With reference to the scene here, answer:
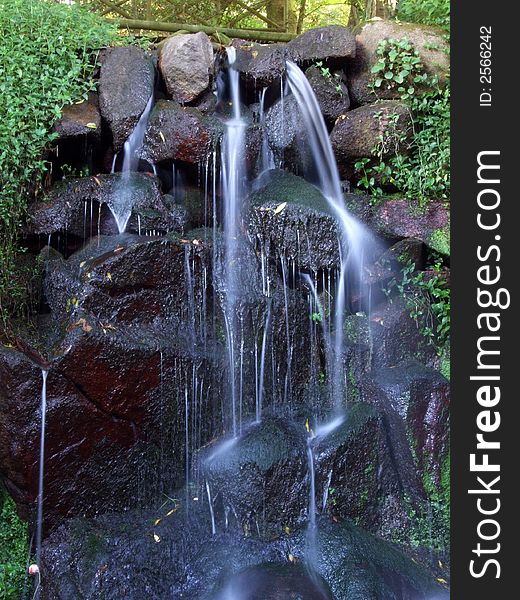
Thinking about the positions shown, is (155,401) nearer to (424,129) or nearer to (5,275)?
(5,275)

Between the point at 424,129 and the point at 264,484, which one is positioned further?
the point at 424,129

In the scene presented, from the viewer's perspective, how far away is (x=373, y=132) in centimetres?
638

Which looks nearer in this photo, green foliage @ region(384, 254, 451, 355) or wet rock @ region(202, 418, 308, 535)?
wet rock @ region(202, 418, 308, 535)

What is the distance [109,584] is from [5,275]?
2.70 metres

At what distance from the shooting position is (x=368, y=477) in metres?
4.88

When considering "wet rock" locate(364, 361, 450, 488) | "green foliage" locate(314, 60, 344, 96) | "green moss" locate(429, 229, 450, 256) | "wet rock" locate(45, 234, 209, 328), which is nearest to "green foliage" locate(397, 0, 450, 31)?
"green foliage" locate(314, 60, 344, 96)

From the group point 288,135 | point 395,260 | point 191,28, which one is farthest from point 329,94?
point 191,28

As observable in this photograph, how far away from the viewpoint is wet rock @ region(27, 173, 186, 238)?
5664 millimetres

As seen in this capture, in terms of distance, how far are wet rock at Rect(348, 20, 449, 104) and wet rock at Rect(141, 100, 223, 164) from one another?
5.81 ft

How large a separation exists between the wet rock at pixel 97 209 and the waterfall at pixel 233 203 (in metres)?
0.50

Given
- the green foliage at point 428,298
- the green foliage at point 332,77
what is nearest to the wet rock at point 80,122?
the green foliage at point 332,77

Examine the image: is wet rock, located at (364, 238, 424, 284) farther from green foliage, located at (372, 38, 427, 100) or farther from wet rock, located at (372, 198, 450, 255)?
green foliage, located at (372, 38, 427, 100)

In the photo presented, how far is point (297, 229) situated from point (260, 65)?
229cm

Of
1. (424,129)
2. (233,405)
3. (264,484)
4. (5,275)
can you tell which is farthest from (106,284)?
(424,129)
